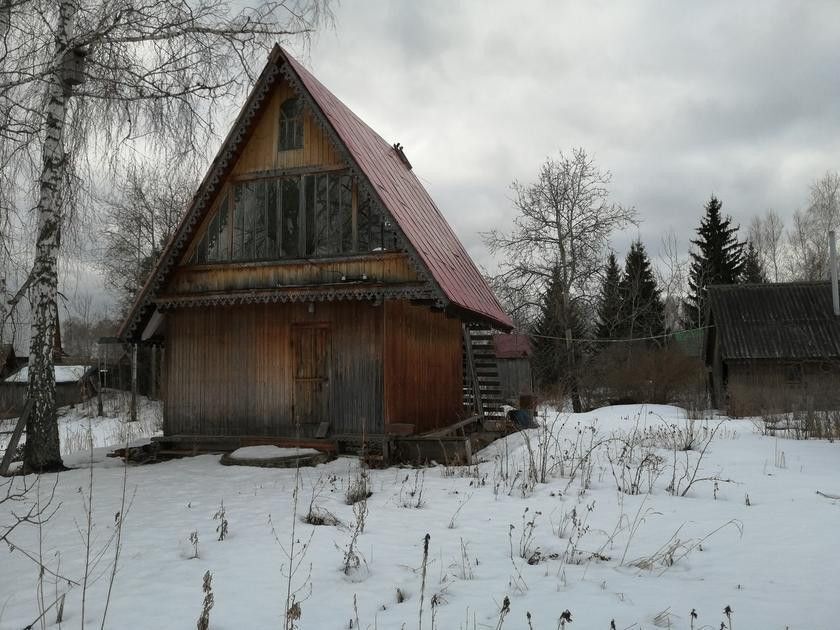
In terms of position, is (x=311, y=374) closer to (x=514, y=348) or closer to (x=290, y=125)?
(x=290, y=125)

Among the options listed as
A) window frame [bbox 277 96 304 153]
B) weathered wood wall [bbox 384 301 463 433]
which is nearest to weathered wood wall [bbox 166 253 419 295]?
weathered wood wall [bbox 384 301 463 433]

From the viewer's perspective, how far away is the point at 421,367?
43.6ft

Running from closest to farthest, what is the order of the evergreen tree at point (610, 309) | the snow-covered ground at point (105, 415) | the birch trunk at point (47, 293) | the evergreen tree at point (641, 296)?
1. the birch trunk at point (47, 293)
2. the snow-covered ground at point (105, 415)
3. the evergreen tree at point (610, 309)
4. the evergreen tree at point (641, 296)

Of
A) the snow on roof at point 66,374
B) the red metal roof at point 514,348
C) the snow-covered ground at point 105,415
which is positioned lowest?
the snow-covered ground at point 105,415

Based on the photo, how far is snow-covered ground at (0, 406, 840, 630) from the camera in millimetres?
4238

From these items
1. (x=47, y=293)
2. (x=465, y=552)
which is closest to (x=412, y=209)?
(x=47, y=293)

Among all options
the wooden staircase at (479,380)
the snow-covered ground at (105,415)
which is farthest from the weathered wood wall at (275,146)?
the snow-covered ground at (105,415)

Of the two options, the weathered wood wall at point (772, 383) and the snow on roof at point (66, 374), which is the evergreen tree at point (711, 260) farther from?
the snow on roof at point (66, 374)

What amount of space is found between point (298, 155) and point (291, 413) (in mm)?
4917

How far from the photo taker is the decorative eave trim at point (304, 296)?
10867 millimetres

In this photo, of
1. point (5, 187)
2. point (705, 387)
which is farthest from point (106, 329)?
point (5, 187)

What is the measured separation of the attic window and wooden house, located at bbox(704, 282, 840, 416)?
1752cm

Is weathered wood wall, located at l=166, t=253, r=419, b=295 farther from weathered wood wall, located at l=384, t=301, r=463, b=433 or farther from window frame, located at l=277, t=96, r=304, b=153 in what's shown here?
window frame, located at l=277, t=96, r=304, b=153

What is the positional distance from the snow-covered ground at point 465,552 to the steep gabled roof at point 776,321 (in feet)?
54.7
